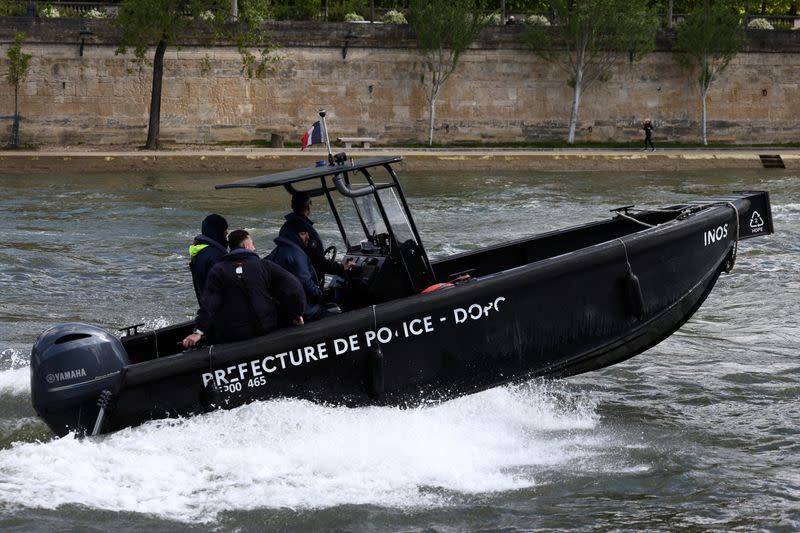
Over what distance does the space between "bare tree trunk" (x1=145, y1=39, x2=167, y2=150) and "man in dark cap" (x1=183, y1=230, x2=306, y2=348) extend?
2828 centimetres

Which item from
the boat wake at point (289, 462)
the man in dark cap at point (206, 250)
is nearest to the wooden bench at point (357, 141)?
the man in dark cap at point (206, 250)

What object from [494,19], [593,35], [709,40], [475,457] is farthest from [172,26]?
[475,457]

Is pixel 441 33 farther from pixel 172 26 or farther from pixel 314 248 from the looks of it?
pixel 314 248

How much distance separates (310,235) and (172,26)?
89.0ft

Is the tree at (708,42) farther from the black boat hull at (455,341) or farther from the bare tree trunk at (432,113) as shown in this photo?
the black boat hull at (455,341)

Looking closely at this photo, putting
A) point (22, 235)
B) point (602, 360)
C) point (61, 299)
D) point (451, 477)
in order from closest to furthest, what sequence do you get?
point (451, 477)
point (602, 360)
point (61, 299)
point (22, 235)

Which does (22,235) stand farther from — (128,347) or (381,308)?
(381,308)

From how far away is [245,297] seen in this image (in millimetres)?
7527

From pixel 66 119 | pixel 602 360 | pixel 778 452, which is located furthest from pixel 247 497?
pixel 66 119

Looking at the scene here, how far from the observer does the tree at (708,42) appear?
38312 mm

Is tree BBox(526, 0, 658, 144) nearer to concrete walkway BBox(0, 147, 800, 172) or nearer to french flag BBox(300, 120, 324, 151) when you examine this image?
concrete walkway BBox(0, 147, 800, 172)

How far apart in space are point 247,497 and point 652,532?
234 cm

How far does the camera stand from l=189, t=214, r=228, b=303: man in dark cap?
8117mm

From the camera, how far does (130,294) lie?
14039 millimetres
